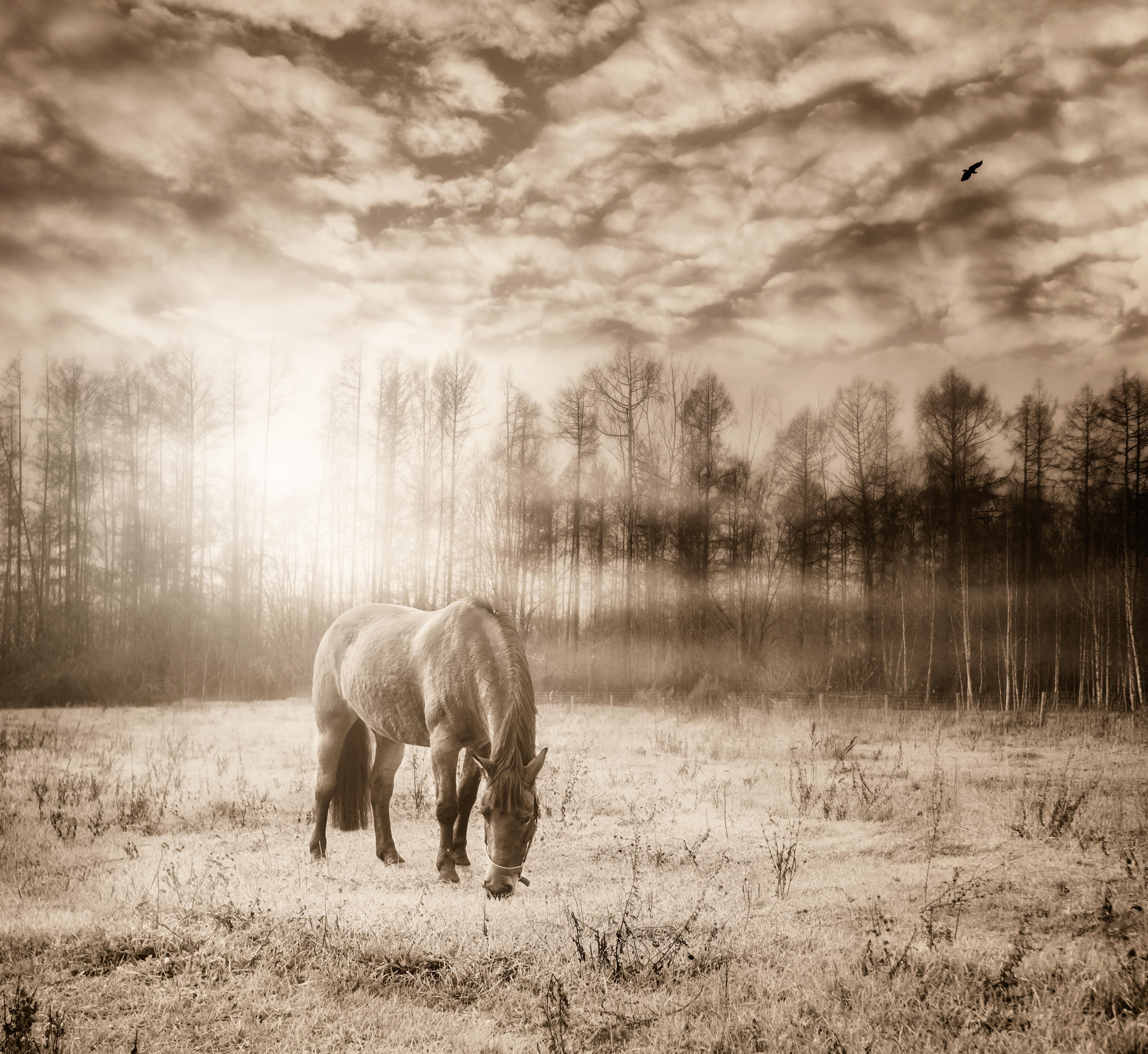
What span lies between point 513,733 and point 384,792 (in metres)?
2.24

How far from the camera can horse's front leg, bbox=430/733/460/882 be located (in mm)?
5949

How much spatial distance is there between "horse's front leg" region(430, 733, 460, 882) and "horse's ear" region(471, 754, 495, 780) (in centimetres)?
75

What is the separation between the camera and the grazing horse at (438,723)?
17.2 feet

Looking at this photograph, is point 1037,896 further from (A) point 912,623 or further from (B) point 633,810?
(A) point 912,623

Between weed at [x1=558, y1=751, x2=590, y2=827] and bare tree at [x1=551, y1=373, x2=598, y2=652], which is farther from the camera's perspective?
bare tree at [x1=551, y1=373, x2=598, y2=652]

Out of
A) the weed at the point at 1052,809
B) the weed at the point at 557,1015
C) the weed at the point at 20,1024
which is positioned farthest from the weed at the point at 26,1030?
the weed at the point at 1052,809

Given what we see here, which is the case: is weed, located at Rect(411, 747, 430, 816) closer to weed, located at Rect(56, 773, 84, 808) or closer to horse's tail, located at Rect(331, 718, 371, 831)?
horse's tail, located at Rect(331, 718, 371, 831)

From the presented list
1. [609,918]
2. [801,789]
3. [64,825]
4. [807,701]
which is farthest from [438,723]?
[807,701]

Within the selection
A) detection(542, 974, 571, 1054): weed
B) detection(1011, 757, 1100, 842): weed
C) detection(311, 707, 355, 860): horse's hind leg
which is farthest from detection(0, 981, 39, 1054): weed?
detection(1011, 757, 1100, 842): weed

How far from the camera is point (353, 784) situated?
7562 mm

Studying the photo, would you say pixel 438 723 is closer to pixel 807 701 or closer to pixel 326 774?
pixel 326 774

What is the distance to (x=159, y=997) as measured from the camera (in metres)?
3.71

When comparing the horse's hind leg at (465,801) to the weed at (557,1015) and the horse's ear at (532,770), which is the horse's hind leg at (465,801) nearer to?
the horse's ear at (532,770)

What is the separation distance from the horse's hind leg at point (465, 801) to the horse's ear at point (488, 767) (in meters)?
0.65
